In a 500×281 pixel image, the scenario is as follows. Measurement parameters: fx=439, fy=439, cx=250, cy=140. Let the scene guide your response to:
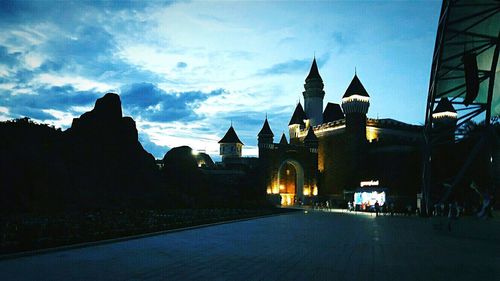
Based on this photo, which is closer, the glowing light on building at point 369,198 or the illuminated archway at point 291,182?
the glowing light on building at point 369,198

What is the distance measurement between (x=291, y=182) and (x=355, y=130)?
62.5 feet

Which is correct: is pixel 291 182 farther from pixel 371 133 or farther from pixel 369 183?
pixel 369 183

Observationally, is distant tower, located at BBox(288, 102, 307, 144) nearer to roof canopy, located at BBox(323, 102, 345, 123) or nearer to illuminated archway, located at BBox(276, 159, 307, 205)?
roof canopy, located at BBox(323, 102, 345, 123)

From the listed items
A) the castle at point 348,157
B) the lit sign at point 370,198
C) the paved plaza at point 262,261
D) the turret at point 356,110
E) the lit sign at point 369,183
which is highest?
the turret at point 356,110

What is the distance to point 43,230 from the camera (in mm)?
13867

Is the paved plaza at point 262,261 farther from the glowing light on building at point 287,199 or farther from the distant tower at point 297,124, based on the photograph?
the distant tower at point 297,124

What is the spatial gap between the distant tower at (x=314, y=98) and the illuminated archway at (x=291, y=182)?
→ 1180 centimetres

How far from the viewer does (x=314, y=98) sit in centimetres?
9150

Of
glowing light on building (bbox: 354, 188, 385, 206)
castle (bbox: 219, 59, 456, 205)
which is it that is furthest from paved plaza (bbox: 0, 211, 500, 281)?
castle (bbox: 219, 59, 456, 205)

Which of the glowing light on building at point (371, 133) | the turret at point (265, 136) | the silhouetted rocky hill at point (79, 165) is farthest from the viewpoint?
the turret at point (265, 136)

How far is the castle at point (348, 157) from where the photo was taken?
6328cm

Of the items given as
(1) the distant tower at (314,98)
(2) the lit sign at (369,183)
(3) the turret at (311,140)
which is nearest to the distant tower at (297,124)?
(1) the distant tower at (314,98)

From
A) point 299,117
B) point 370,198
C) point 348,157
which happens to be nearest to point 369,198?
point 370,198

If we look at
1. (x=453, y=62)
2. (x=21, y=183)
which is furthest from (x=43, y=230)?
(x=453, y=62)
